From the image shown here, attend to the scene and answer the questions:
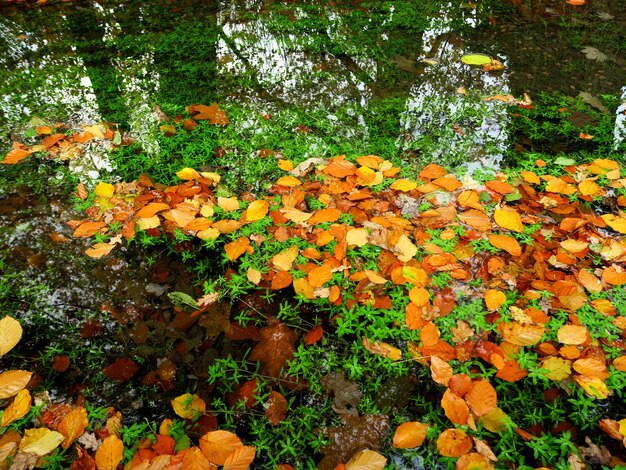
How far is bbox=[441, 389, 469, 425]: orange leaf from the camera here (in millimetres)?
1541

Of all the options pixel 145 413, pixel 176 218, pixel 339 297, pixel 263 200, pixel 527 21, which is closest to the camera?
pixel 145 413

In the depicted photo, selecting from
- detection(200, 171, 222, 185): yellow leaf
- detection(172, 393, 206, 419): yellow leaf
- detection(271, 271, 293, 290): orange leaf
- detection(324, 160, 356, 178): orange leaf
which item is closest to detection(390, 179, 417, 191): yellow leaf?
detection(324, 160, 356, 178): orange leaf

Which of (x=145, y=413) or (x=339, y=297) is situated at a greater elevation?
(x=339, y=297)

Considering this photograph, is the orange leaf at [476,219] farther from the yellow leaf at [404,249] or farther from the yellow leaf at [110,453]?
the yellow leaf at [110,453]

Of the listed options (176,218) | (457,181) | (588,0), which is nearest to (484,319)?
(457,181)

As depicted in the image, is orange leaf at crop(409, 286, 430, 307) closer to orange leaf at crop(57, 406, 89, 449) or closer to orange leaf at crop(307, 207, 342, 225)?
orange leaf at crop(307, 207, 342, 225)

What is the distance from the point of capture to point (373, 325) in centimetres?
190

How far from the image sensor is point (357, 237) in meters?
2.18

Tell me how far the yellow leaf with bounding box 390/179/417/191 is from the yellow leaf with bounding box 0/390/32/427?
2.25 metres

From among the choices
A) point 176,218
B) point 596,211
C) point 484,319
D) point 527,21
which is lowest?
point 484,319

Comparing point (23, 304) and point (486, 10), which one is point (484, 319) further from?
point (486, 10)

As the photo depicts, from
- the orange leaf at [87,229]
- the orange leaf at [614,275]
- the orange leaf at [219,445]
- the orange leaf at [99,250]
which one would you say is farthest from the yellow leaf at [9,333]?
the orange leaf at [614,275]

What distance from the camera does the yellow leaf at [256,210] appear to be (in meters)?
2.39

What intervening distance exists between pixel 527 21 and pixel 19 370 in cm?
579
